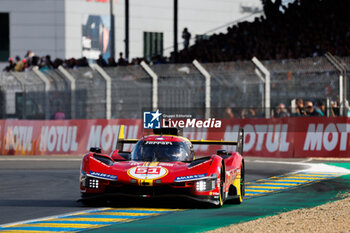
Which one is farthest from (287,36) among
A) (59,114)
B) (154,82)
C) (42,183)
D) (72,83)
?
(42,183)

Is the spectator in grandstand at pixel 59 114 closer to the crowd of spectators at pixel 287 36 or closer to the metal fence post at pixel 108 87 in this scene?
the metal fence post at pixel 108 87

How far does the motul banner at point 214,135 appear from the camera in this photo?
2608cm

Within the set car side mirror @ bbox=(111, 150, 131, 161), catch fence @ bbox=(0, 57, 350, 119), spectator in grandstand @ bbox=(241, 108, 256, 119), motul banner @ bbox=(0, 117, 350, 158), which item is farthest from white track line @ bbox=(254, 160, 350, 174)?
car side mirror @ bbox=(111, 150, 131, 161)

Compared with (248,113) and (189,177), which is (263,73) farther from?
(189,177)

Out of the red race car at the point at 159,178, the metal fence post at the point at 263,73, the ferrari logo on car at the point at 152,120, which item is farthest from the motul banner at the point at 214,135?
the red race car at the point at 159,178

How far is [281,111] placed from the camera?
26.8 metres

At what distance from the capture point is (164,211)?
11.7m

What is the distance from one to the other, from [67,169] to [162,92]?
6569 millimetres

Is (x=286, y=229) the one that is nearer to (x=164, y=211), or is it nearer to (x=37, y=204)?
(x=164, y=211)

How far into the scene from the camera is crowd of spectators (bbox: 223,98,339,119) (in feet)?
85.7

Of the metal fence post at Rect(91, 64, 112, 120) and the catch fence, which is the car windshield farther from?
the metal fence post at Rect(91, 64, 112, 120)

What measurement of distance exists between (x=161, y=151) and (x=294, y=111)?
549 inches

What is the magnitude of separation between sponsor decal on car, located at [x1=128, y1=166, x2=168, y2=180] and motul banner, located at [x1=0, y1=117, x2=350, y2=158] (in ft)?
46.6

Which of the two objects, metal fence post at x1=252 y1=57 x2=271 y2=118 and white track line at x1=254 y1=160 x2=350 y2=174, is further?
metal fence post at x1=252 y1=57 x2=271 y2=118
